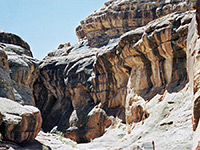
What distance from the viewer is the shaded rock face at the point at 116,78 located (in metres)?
24.3

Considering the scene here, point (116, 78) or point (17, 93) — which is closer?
point (17, 93)

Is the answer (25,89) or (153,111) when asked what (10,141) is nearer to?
(153,111)

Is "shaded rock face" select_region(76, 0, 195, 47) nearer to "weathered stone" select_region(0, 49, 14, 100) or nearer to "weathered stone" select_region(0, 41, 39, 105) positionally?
"weathered stone" select_region(0, 41, 39, 105)

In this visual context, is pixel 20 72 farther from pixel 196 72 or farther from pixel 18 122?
pixel 196 72

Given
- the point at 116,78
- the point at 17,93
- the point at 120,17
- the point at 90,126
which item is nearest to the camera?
the point at 17,93

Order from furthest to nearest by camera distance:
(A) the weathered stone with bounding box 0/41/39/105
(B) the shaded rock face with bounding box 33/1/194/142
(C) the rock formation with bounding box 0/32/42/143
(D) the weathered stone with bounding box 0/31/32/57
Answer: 1. (D) the weathered stone with bounding box 0/31/32/57
2. (A) the weathered stone with bounding box 0/41/39/105
3. (B) the shaded rock face with bounding box 33/1/194/142
4. (C) the rock formation with bounding box 0/32/42/143

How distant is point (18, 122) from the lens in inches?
747

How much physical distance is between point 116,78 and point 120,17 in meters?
22.3

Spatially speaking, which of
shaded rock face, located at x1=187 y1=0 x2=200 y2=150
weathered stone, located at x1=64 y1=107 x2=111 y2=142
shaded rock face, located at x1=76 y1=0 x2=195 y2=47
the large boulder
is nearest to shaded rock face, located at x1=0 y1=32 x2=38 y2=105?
the large boulder

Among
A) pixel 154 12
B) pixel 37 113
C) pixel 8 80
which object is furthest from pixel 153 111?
pixel 154 12

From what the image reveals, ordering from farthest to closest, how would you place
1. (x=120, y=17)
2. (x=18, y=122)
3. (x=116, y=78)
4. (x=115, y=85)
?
(x=120, y=17)
(x=115, y=85)
(x=116, y=78)
(x=18, y=122)

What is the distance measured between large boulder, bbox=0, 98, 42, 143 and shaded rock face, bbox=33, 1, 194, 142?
9.63 meters

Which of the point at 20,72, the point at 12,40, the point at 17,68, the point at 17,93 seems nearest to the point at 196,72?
the point at 17,93

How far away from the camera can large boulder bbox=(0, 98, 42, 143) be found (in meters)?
18.5
